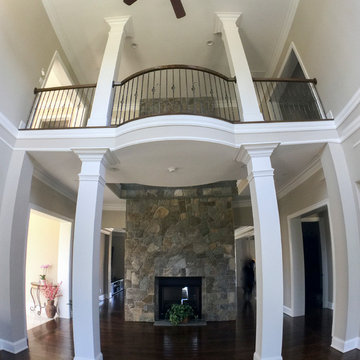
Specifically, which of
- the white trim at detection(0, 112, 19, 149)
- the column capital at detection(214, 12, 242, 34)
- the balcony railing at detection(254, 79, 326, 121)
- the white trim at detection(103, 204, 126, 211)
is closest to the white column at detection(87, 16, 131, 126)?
the white trim at detection(0, 112, 19, 149)

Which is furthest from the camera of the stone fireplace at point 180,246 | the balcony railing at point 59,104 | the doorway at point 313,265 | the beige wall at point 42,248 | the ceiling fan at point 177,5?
the doorway at point 313,265

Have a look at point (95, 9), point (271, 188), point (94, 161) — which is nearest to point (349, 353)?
point (271, 188)

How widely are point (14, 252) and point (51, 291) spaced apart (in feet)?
9.10

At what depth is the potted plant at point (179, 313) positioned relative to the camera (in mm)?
5787

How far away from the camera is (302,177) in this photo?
5480mm

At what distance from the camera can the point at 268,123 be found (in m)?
4.09

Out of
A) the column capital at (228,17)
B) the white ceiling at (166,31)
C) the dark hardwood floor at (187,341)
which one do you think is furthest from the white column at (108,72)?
the dark hardwood floor at (187,341)

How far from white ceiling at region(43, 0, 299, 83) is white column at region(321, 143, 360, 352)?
2.89 metres

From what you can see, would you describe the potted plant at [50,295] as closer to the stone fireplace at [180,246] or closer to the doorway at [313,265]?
the stone fireplace at [180,246]

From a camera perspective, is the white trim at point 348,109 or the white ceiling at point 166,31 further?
the white ceiling at point 166,31

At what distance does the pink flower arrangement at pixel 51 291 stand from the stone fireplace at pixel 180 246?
157 cm

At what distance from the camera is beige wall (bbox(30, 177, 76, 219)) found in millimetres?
5211

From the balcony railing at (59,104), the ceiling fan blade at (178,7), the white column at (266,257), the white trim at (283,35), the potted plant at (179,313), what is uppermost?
the white trim at (283,35)

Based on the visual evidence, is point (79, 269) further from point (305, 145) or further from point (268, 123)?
point (305, 145)
